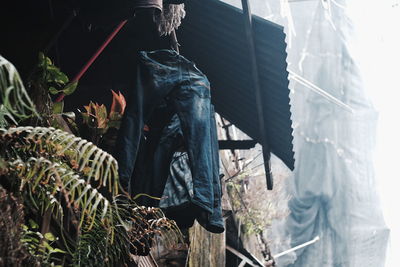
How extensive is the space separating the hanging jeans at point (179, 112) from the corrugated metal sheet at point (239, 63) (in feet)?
2.95

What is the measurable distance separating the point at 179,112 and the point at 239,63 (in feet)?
5.19

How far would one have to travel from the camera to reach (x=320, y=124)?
25.5 meters

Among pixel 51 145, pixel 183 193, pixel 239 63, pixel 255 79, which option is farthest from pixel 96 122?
pixel 239 63

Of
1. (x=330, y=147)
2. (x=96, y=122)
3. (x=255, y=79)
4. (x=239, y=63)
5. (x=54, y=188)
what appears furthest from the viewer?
(x=330, y=147)

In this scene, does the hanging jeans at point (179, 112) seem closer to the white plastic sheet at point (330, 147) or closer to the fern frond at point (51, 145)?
the fern frond at point (51, 145)

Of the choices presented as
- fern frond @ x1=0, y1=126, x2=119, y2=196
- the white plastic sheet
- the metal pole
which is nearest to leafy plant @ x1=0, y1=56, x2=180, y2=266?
fern frond @ x1=0, y1=126, x2=119, y2=196

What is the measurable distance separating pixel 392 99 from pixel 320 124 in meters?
3.57

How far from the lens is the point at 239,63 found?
278 inches

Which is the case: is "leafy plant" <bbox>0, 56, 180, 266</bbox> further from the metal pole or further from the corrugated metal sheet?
the corrugated metal sheet

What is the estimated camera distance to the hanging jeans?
207 inches

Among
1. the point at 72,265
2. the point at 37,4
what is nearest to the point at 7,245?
the point at 72,265

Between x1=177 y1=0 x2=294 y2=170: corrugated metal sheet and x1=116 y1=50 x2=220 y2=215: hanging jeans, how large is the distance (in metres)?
0.90

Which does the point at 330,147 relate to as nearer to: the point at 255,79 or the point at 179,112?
the point at 255,79

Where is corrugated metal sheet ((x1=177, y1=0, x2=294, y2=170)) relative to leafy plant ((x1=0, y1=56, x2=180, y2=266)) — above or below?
above
